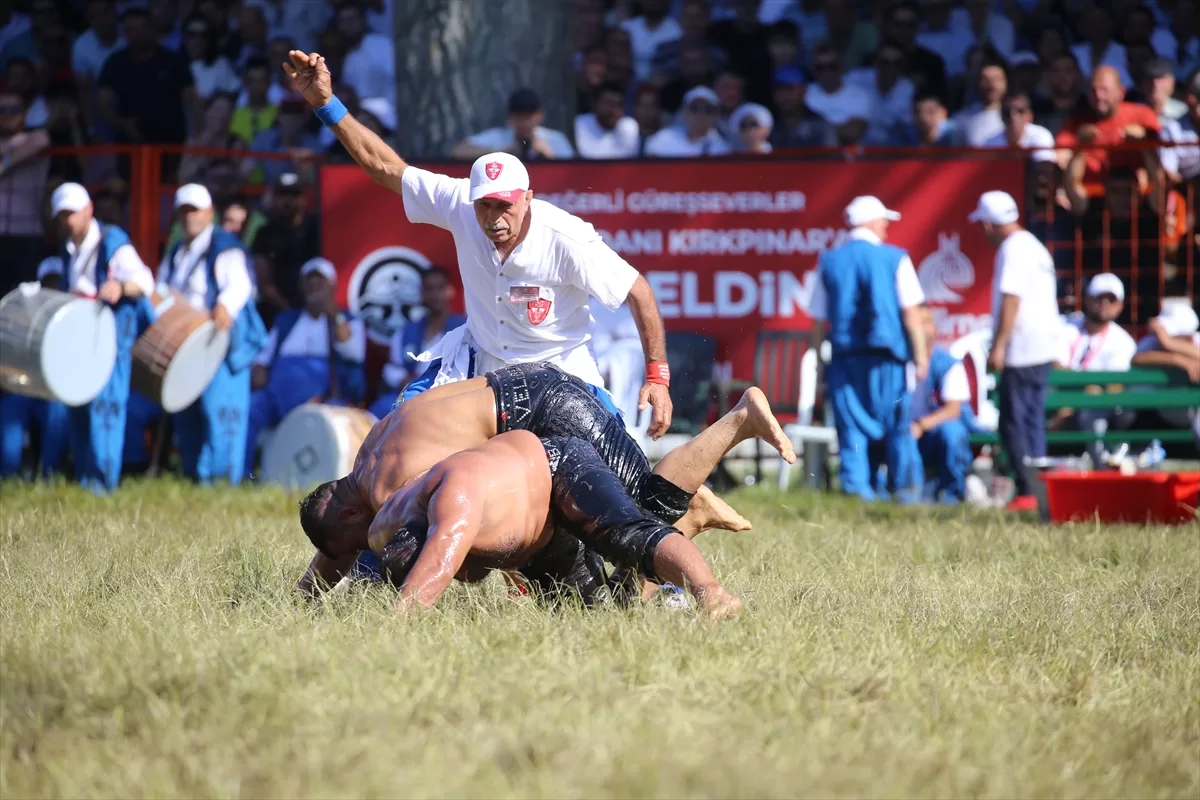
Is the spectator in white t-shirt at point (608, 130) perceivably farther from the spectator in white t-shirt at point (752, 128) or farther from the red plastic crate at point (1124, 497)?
the red plastic crate at point (1124, 497)

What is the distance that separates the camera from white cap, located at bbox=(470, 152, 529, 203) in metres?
6.23

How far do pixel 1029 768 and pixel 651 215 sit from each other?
26.0 ft

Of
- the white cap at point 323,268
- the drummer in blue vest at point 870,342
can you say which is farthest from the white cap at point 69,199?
the drummer in blue vest at point 870,342

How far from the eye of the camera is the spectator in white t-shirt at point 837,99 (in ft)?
41.9

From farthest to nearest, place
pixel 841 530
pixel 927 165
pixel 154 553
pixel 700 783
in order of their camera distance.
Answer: pixel 927 165 < pixel 841 530 < pixel 154 553 < pixel 700 783

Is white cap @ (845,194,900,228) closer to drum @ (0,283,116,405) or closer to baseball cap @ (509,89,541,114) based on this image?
baseball cap @ (509,89,541,114)

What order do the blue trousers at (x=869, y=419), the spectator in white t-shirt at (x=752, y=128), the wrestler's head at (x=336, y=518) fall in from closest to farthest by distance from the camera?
the wrestler's head at (x=336, y=518) → the blue trousers at (x=869, y=419) → the spectator in white t-shirt at (x=752, y=128)

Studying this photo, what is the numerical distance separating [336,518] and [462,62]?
740cm

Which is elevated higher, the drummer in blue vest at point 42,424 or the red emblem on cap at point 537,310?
the red emblem on cap at point 537,310

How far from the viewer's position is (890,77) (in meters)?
13.0

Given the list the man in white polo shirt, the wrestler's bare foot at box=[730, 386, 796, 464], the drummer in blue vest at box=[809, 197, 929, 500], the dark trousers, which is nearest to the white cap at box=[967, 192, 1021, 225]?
the drummer in blue vest at box=[809, 197, 929, 500]

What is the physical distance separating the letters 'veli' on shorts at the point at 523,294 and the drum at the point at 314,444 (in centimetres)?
388

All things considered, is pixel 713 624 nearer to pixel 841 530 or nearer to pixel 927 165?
pixel 841 530

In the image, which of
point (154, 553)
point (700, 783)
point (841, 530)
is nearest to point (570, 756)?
point (700, 783)
